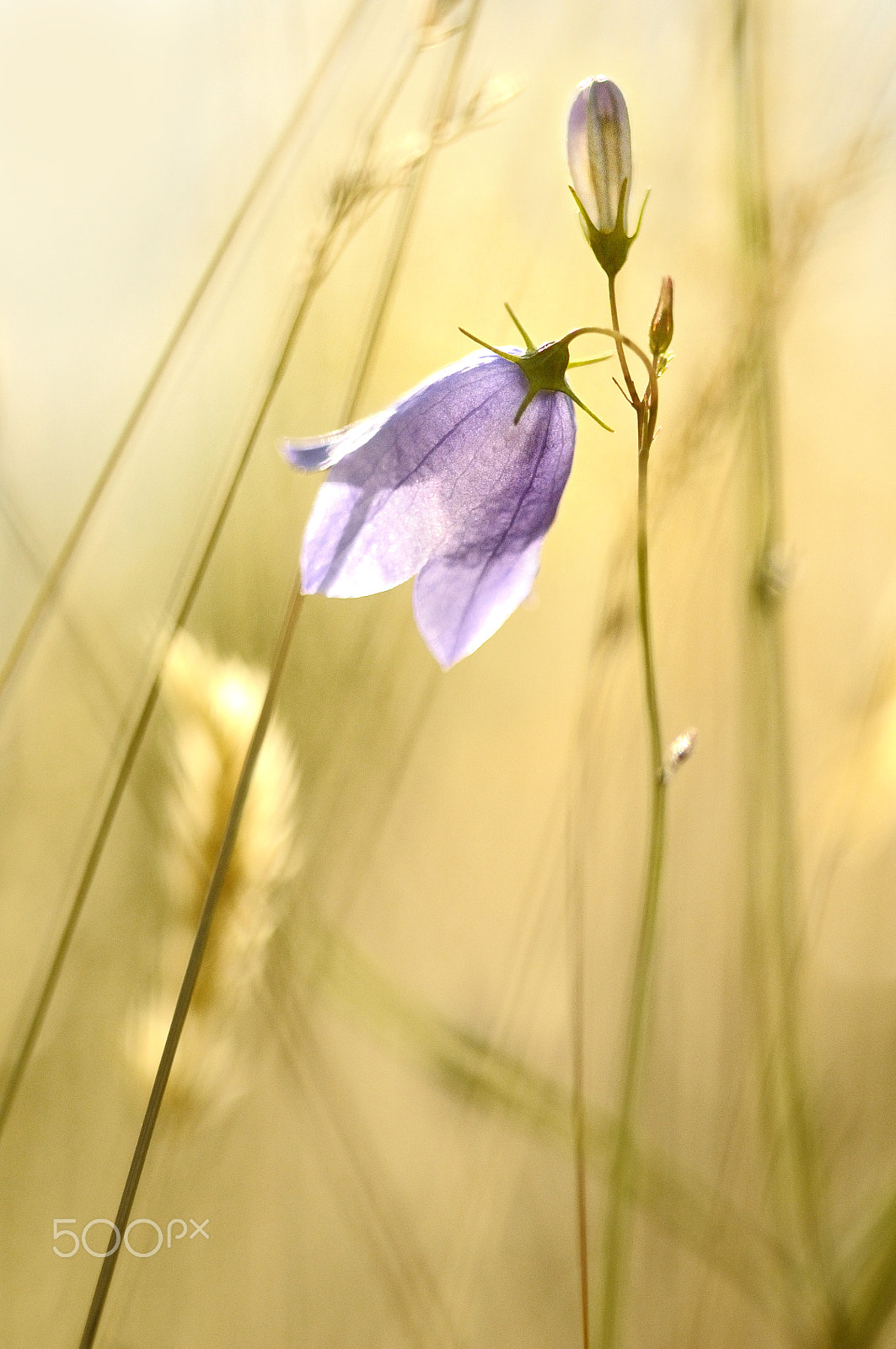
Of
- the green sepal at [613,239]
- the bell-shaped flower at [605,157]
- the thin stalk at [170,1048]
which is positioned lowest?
the thin stalk at [170,1048]

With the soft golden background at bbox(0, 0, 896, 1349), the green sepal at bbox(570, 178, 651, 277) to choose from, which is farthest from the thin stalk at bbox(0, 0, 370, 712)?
the green sepal at bbox(570, 178, 651, 277)

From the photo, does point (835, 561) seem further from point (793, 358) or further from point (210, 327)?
point (210, 327)

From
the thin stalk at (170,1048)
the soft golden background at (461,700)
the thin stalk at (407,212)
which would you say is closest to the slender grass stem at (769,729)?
the soft golden background at (461,700)

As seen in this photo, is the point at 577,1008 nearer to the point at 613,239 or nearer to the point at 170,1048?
the point at 170,1048

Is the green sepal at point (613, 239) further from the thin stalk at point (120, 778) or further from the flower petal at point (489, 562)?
the thin stalk at point (120, 778)

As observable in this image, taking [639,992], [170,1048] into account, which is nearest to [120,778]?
[170,1048]

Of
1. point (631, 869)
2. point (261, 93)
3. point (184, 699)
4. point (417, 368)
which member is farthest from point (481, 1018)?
point (261, 93)
